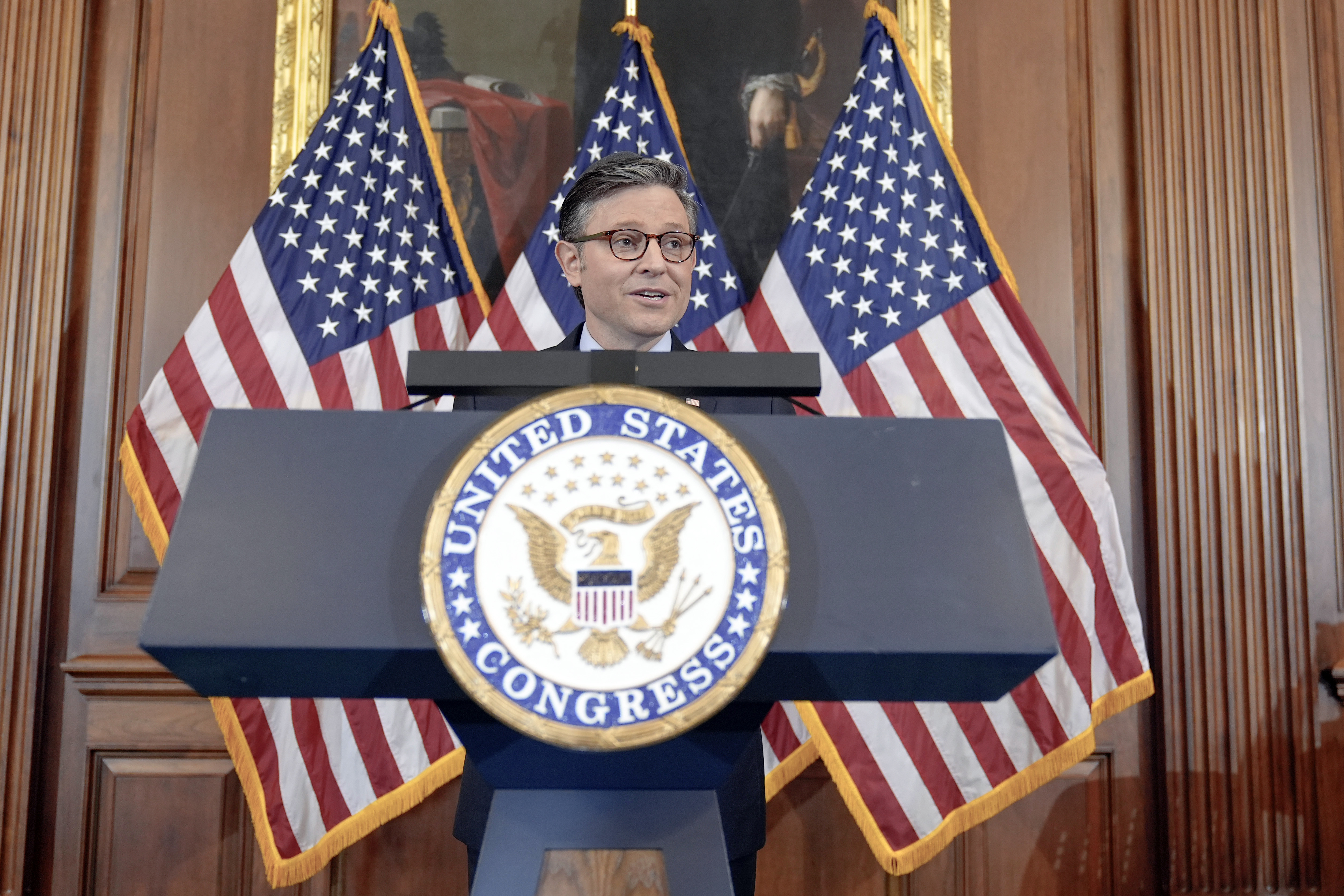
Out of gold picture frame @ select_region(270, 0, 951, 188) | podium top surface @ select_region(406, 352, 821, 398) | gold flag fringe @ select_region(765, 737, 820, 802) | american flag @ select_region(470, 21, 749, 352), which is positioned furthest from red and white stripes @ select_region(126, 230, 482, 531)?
podium top surface @ select_region(406, 352, 821, 398)

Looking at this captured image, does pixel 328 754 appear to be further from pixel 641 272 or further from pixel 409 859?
pixel 641 272

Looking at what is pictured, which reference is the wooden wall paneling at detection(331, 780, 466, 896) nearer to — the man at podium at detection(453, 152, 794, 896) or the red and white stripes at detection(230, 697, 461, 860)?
the red and white stripes at detection(230, 697, 461, 860)

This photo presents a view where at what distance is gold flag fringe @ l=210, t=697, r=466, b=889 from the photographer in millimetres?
2482

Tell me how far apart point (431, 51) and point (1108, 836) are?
2.87 metres

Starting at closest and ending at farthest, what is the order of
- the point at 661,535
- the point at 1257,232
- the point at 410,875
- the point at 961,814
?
the point at 661,535 < the point at 961,814 < the point at 410,875 < the point at 1257,232

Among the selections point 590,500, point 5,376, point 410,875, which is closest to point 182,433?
point 5,376

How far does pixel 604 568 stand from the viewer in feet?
2.52

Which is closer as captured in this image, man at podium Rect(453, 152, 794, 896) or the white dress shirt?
man at podium Rect(453, 152, 794, 896)

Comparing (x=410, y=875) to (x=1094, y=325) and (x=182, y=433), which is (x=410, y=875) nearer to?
(x=182, y=433)

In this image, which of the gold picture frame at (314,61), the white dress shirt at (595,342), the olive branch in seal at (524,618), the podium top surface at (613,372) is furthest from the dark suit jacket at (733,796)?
the gold picture frame at (314,61)

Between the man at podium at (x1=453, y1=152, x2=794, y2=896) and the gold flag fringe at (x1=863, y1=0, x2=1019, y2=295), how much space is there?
130 cm

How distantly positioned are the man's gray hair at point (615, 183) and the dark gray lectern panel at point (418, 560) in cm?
85

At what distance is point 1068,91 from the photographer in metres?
3.06

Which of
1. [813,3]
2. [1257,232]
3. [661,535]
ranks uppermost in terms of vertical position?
[813,3]
